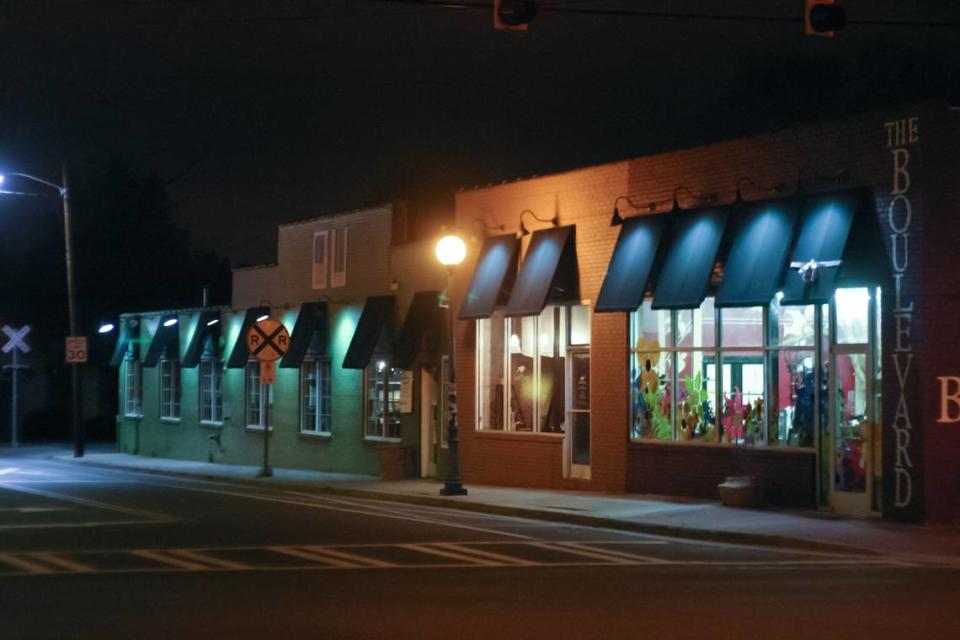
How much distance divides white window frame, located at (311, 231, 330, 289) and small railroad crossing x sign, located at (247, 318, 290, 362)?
12.5 feet

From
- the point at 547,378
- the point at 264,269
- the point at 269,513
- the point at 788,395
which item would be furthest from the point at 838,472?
the point at 264,269

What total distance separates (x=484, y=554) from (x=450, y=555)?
1.36ft

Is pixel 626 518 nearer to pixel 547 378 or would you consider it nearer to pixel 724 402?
pixel 724 402

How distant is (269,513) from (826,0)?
11606mm

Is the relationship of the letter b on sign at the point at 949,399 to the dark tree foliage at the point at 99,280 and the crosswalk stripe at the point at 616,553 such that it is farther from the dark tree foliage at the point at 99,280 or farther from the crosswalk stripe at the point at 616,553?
the dark tree foliage at the point at 99,280

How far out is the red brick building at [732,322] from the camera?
1795cm

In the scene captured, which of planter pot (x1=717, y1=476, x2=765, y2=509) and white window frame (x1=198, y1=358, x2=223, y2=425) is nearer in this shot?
planter pot (x1=717, y1=476, x2=765, y2=509)

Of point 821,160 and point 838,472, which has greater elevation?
point 821,160

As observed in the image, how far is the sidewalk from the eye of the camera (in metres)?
16.2

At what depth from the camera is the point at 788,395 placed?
20.0m

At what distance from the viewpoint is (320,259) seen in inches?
1267

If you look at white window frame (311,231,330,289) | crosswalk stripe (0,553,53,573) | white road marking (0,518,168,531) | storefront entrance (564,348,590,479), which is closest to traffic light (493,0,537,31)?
crosswalk stripe (0,553,53,573)

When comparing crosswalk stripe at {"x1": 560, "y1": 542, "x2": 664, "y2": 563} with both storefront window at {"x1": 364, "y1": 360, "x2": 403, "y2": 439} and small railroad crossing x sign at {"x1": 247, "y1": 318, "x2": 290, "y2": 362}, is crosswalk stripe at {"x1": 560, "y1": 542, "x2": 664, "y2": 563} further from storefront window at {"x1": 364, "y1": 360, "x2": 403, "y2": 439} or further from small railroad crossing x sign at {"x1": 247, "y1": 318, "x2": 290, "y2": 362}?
small railroad crossing x sign at {"x1": 247, "y1": 318, "x2": 290, "y2": 362}

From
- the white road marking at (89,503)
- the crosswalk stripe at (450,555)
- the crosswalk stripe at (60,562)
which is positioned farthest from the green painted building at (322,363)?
the crosswalk stripe at (60,562)
